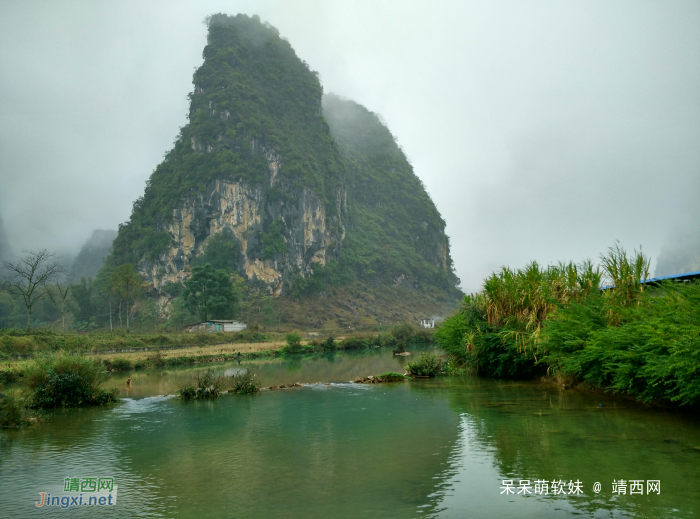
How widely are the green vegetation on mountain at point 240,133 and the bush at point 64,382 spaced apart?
82.5m

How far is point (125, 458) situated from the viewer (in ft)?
28.6

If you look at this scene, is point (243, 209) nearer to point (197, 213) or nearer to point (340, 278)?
point (197, 213)

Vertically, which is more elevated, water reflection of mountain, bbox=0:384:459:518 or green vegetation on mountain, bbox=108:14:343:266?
green vegetation on mountain, bbox=108:14:343:266

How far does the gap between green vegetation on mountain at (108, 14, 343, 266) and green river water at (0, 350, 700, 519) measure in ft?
288

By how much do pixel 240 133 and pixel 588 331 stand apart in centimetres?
9765

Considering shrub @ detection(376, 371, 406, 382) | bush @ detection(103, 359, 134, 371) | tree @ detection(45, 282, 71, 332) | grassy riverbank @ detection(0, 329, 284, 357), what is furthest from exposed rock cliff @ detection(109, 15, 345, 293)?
shrub @ detection(376, 371, 406, 382)

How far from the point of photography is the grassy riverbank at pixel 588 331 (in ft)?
28.5

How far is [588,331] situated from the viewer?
12.3m

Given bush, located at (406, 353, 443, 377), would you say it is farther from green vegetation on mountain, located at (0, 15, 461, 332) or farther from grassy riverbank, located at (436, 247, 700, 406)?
green vegetation on mountain, located at (0, 15, 461, 332)

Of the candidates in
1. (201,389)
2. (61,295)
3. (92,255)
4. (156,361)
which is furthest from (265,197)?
(92,255)

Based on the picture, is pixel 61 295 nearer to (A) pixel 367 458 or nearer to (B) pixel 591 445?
(A) pixel 367 458

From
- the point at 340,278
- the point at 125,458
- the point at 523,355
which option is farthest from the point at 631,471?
the point at 340,278

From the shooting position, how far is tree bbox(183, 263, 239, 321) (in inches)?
2628

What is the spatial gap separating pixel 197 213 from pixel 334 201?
109 feet
